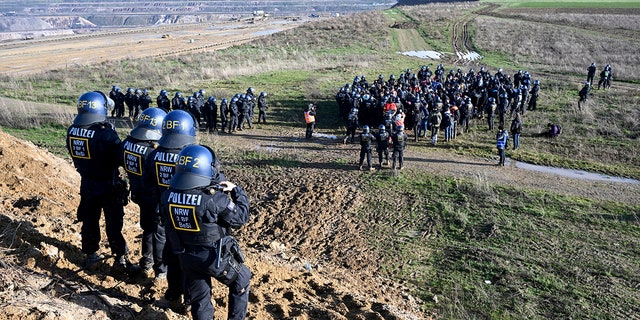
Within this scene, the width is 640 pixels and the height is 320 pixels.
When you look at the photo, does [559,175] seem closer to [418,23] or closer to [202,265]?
[202,265]

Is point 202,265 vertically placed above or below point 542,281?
above

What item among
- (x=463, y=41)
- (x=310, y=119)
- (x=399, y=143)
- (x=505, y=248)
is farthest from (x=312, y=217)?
(x=463, y=41)

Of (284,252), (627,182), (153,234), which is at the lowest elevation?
(627,182)

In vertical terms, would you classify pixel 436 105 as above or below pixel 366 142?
above

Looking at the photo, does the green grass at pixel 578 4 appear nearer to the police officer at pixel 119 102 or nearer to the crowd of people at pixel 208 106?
the crowd of people at pixel 208 106

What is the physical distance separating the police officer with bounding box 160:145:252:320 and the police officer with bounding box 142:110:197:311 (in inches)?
32.7

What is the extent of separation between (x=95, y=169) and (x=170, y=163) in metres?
1.33

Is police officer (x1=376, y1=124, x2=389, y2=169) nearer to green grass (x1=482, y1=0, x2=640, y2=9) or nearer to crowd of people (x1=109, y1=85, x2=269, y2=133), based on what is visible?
crowd of people (x1=109, y1=85, x2=269, y2=133)

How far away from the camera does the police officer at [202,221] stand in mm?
5184

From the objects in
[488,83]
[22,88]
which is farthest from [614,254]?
[22,88]

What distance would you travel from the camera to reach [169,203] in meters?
5.26

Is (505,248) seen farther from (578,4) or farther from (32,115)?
(578,4)

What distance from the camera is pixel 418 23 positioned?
199ft

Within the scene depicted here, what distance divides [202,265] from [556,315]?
660 cm
